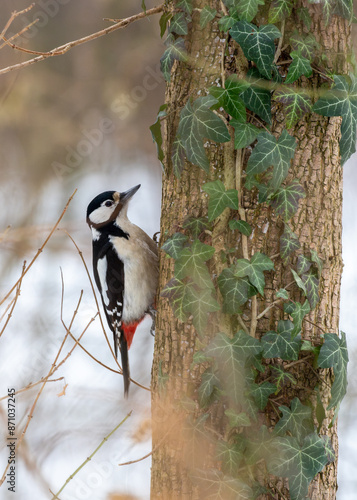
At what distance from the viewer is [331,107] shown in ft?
5.74

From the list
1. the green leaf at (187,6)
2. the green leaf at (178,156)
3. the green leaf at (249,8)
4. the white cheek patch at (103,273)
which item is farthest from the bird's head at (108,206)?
the green leaf at (249,8)

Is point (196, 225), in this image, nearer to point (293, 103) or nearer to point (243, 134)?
point (243, 134)

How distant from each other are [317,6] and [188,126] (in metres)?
0.59

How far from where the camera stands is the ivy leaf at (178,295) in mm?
1837

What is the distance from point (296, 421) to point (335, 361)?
226 mm

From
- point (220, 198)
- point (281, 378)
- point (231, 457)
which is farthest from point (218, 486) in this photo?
point (220, 198)

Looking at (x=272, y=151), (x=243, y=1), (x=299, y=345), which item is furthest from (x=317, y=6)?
(x=299, y=345)

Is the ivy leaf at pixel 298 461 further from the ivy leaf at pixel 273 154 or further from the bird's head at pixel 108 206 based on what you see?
the bird's head at pixel 108 206

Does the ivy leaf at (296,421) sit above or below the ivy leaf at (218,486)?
above

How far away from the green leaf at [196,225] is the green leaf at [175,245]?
34mm

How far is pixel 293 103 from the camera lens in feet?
5.74

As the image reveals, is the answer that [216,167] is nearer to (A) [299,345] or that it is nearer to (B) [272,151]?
(B) [272,151]

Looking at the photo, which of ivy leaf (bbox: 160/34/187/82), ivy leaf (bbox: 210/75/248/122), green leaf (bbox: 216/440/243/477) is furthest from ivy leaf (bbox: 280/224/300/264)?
ivy leaf (bbox: 160/34/187/82)

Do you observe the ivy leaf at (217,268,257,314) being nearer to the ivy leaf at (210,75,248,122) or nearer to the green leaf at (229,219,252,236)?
the green leaf at (229,219,252,236)
